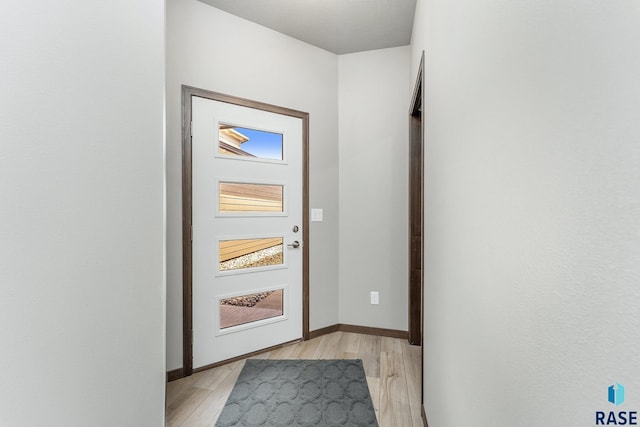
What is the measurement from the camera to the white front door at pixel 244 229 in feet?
7.89

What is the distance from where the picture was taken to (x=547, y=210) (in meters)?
0.49

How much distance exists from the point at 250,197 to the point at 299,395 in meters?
1.55

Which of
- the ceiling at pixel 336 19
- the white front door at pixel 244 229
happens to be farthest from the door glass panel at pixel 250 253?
the ceiling at pixel 336 19

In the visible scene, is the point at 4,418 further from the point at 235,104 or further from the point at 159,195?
the point at 235,104

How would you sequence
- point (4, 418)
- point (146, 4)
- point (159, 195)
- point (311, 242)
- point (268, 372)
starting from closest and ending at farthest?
point (4, 418), point (146, 4), point (159, 195), point (268, 372), point (311, 242)

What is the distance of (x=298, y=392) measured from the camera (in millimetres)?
2070

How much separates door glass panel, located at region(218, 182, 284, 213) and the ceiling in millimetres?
1385

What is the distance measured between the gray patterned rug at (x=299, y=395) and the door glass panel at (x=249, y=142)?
1.74 metres

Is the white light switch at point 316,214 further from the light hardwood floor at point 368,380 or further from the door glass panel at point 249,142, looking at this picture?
the light hardwood floor at point 368,380

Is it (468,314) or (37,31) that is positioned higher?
(37,31)

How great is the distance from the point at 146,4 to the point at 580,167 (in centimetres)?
160

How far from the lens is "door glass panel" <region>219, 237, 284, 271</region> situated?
2529mm

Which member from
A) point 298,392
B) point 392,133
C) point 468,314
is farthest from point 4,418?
point 392,133

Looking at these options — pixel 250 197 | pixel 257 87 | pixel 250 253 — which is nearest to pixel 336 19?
pixel 257 87
